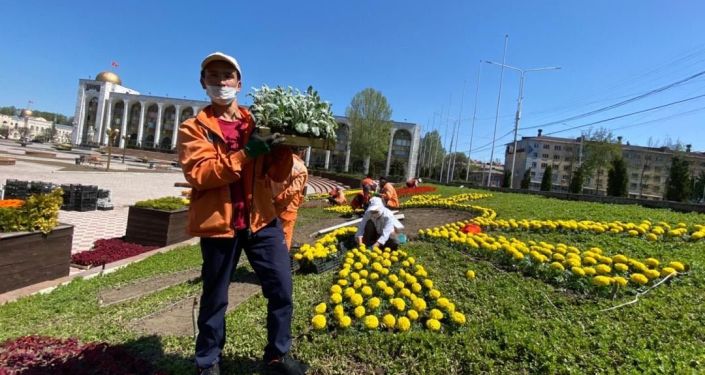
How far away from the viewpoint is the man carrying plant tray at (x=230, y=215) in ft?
7.94

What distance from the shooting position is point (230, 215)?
8.07 ft

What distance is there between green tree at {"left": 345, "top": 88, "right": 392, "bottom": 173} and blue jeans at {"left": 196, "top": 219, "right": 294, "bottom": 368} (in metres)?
58.1

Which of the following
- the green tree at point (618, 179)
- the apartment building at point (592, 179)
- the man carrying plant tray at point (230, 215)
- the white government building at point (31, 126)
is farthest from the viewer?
the white government building at point (31, 126)

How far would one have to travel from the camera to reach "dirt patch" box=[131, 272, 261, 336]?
3.57 metres

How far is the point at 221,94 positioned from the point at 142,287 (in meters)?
3.70

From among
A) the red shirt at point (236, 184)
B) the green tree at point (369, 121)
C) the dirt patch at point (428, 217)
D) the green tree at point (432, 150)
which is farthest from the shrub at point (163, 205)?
the green tree at point (432, 150)

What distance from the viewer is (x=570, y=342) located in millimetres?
3188

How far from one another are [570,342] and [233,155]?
2.88 m

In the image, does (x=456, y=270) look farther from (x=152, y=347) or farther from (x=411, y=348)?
(x=152, y=347)

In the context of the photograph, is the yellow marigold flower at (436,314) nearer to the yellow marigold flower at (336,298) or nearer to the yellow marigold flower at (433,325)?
the yellow marigold flower at (433,325)

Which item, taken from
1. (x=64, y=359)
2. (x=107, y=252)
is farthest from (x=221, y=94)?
(x=107, y=252)

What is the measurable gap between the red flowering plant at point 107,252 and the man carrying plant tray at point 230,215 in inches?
194

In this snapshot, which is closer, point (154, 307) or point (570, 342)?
point (570, 342)

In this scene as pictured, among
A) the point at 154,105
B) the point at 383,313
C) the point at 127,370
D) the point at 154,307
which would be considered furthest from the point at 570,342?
the point at 154,105
